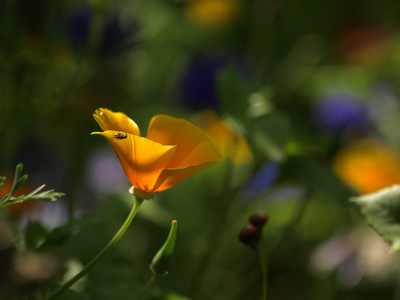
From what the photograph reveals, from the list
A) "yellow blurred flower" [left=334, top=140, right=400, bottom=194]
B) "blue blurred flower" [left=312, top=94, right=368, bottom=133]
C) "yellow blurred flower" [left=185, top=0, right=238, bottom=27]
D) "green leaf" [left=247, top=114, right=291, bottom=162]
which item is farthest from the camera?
"yellow blurred flower" [left=185, top=0, right=238, bottom=27]

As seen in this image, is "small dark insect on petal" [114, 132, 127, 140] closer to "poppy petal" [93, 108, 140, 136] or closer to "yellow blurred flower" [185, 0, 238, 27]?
"poppy petal" [93, 108, 140, 136]

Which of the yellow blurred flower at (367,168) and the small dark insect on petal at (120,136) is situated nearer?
the small dark insect on petal at (120,136)

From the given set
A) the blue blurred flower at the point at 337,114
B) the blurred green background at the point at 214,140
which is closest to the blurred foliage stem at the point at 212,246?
the blurred green background at the point at 214,140

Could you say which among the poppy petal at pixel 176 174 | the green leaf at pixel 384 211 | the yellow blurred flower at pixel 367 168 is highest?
the poppy petal at pixel 176 174

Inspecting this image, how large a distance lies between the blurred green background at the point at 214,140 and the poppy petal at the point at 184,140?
0.07m

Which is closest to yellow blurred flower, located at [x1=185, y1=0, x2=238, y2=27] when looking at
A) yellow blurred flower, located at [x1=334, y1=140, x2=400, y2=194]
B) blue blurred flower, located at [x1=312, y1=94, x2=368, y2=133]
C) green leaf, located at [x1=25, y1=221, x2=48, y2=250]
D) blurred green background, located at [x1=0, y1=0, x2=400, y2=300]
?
blurred green background, located at [x1=0, y1=0, x2=400, y2=300]

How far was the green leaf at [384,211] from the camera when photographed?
0.31 meters

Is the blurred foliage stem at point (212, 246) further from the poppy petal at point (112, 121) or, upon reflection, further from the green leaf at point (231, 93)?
the poppy petal at point (112, 121)

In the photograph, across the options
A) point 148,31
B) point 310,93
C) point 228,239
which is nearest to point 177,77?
point 148,31

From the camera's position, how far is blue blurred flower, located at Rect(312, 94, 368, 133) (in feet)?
2.60

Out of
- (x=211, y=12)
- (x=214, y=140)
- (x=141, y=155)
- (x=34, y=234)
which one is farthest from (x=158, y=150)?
(x=211, y=12)

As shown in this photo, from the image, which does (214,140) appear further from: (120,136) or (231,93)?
(120,136)

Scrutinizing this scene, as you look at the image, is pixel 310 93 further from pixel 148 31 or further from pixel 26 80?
pixel 26 80

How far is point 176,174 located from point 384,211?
123 mm
